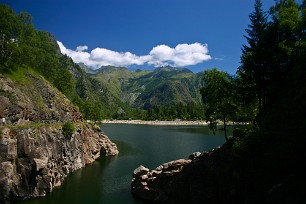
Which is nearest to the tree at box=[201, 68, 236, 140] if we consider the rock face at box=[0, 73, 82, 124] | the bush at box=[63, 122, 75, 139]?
the bush at box=[63, 122, 75, 139]

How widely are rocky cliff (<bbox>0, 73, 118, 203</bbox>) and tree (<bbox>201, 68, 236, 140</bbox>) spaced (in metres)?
32.0

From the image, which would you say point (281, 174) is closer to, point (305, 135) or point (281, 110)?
point (305, 135)

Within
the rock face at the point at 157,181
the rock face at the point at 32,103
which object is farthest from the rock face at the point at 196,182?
the rock face at the point at 32,103

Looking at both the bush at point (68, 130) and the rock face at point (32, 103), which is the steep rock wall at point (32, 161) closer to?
the bush at point (68, 130)

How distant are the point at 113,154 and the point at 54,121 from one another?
73.2 ft

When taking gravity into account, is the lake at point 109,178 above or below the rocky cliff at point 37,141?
below

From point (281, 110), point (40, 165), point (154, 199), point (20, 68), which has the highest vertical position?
point (20, 68)

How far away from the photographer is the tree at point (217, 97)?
53.7 metres

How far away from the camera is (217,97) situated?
178 feet

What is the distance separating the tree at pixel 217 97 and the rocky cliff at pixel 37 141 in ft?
105

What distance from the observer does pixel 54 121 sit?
246 feet

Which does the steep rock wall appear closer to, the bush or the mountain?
the mountain

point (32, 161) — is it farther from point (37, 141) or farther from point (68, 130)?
point (68, 130)

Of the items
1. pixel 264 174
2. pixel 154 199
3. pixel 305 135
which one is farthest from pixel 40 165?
pixel 305 135
